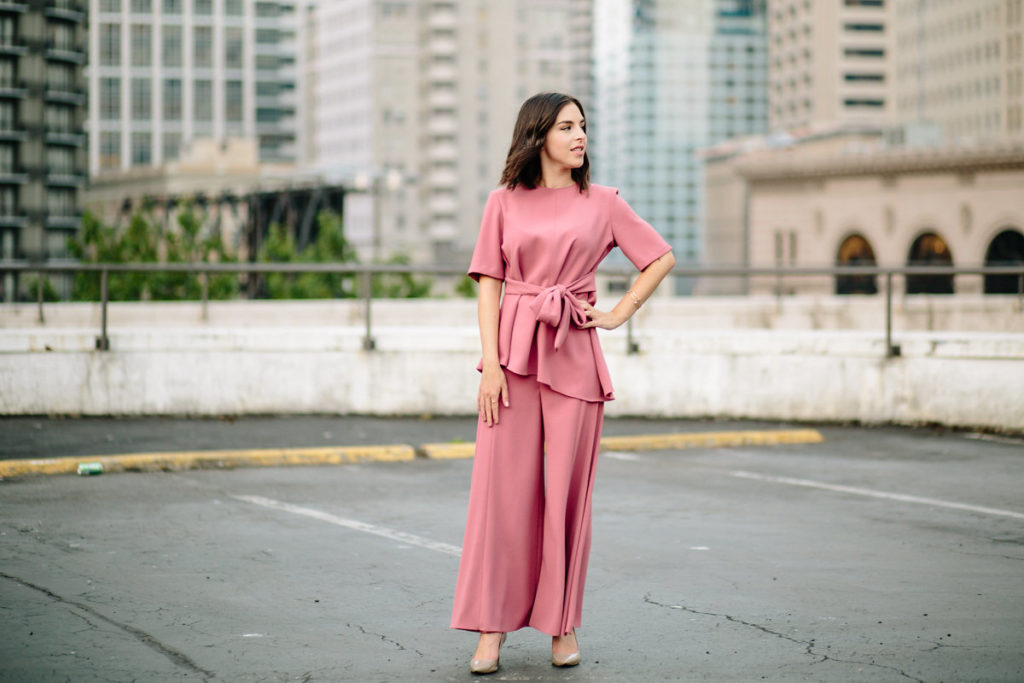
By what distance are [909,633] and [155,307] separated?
24.7 m

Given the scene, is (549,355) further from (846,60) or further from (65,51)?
(846,60)

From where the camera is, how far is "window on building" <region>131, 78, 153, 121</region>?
15800 centimetres

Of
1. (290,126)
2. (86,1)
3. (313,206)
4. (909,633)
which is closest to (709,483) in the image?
(909,633)

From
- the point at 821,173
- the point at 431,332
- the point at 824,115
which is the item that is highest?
the point at 824,115

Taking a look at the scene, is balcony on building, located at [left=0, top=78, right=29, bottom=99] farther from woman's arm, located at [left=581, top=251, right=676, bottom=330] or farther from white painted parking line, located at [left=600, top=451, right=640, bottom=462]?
woman's arm, located at [left=581, top=251, right=676, bottom=330]

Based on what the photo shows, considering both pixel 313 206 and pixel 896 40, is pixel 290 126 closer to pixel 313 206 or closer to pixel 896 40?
pixel 896 40

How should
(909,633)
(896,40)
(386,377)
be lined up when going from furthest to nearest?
(896,40)
(386,377)
(909,633)

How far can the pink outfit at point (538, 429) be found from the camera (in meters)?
4.92

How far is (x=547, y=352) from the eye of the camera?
4969 mm

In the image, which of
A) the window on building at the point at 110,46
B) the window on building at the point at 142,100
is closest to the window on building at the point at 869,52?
the window on building at the point at 142,100

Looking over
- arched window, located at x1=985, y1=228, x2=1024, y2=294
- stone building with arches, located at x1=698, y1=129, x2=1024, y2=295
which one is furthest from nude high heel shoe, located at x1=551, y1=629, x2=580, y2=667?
arched window, located at x1=985, y1=228, x2=1024, y2=294

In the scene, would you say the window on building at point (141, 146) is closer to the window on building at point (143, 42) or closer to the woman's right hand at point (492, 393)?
the window on building at point (143, 42)

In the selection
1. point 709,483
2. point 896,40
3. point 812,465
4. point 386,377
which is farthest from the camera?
point 896,40

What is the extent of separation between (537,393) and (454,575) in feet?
6.04
